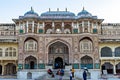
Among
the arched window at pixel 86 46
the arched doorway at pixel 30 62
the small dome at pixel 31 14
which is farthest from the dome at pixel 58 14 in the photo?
the arched doorway at pixel 30 62

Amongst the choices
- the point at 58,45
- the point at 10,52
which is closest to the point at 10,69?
the point at 10,52

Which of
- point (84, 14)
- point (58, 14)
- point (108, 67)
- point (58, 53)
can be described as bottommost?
point (108, 67)

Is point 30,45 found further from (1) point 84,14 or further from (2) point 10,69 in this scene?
(1) point 84,14

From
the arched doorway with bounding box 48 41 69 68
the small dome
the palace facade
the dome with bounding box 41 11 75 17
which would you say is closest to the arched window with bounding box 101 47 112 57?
the palace facade

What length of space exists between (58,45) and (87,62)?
21.0 feet

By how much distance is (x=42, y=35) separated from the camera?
43.6 metres

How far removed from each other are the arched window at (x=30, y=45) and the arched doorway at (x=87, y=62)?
9071 mm

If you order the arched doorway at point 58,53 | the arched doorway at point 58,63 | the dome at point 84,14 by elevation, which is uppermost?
the dome at point 84,14

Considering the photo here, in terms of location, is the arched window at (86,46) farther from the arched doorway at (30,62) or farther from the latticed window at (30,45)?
the arched doorway at (30,62)

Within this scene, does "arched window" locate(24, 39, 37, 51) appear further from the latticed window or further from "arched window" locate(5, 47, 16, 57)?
"arched window" locate(5, 47, 16, 57)

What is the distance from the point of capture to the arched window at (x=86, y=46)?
43406 millimetres

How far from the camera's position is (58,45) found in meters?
45.7

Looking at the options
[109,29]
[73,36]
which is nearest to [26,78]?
[73,36]

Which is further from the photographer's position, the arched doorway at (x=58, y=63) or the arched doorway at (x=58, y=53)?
the arched doorway at (x=58, y=63)
